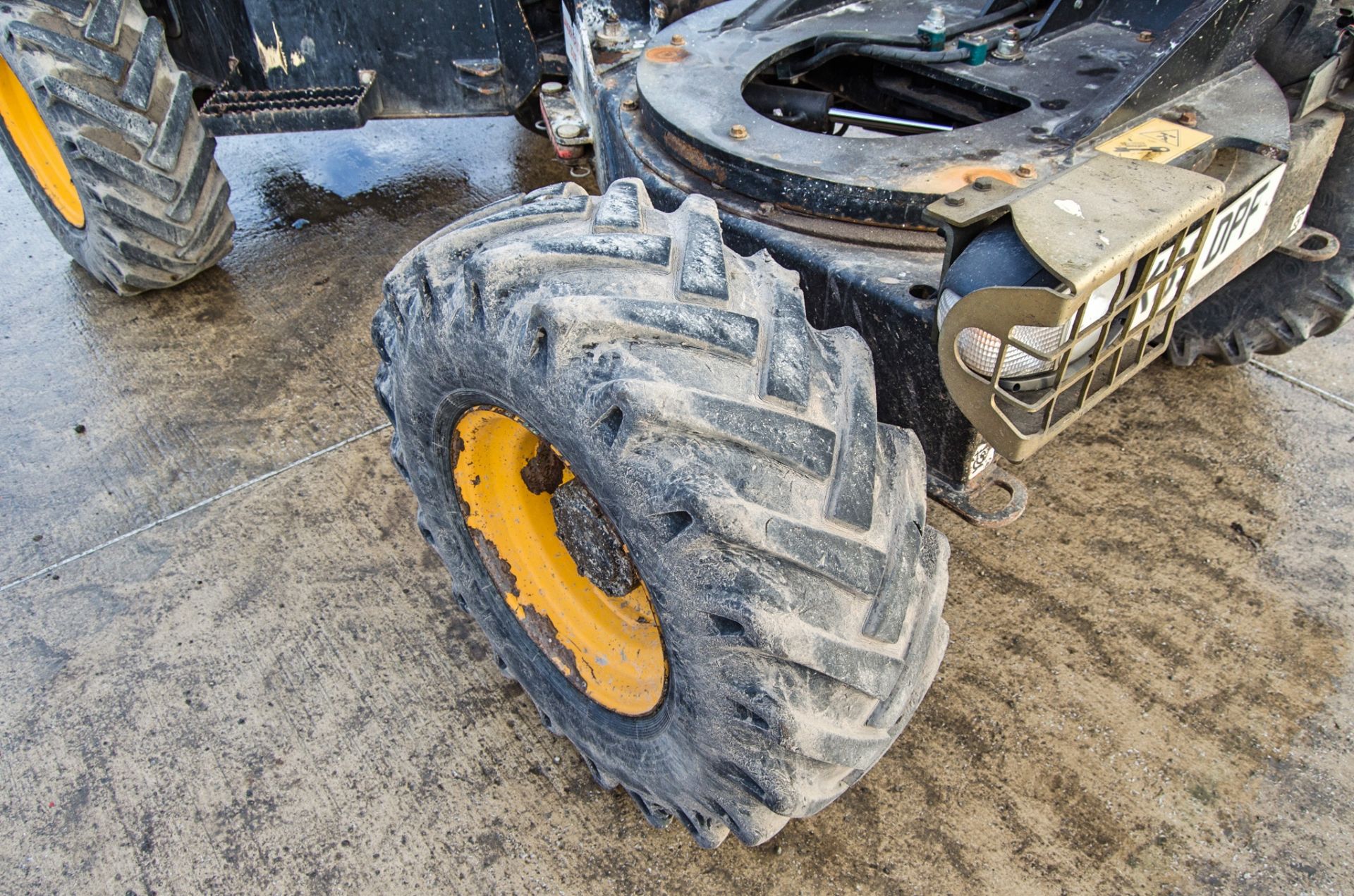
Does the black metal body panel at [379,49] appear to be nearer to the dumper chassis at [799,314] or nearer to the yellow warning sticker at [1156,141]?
the dumper chassis at [799,314]

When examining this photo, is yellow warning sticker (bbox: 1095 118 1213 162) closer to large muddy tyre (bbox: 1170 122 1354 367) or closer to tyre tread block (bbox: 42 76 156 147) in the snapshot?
large muddy tyre (bbox: 1170 122 1354 367)

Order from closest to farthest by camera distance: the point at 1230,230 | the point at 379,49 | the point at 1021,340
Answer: the point at 1021,340 < the point at 1230,230 < the point at 379,49

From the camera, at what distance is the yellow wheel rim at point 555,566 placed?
1.65 metres

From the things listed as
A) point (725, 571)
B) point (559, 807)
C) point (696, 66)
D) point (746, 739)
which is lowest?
point (559, 807)

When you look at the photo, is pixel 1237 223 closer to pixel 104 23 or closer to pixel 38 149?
pixel 104 23

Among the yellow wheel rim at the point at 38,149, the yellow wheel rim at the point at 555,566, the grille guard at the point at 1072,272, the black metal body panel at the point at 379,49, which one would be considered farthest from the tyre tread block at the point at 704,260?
the yellow wheel rim at the point at 38,149

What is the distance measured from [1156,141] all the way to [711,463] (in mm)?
1046

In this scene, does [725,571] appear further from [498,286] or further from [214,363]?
[214,363]

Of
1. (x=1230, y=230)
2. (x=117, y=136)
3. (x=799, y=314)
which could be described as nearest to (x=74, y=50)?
(x=117, y=136)

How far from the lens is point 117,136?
2787 millimetres

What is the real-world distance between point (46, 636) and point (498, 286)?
→ 1.73 meters

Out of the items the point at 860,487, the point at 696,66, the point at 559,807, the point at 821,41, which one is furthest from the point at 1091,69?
the point at 559,807

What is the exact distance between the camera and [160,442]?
2783mm

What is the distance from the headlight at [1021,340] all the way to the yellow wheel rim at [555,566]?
0.66m
